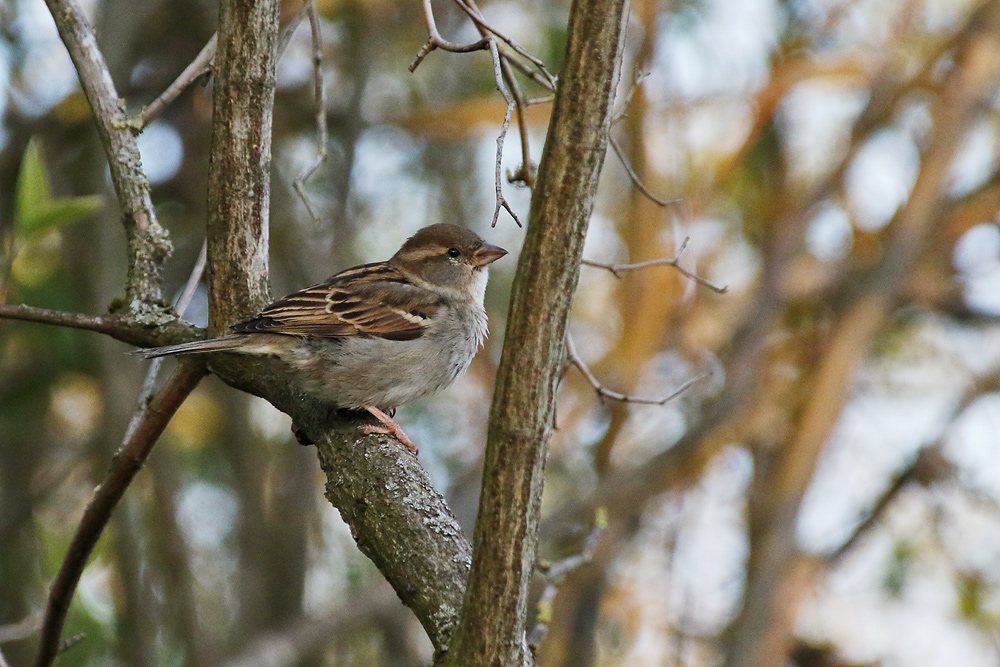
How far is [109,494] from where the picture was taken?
3178mm

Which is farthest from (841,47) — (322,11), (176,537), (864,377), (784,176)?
(176,537)

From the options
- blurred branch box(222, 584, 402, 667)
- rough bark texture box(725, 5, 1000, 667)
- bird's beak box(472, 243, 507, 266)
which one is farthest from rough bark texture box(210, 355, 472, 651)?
rough bark texture box(725, 5, 1000, 667)

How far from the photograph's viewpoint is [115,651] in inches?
240

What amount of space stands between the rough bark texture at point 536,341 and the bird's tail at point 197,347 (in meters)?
1.40

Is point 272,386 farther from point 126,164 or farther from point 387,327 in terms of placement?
point 387,327

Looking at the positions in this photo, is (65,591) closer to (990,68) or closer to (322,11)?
(322,11)

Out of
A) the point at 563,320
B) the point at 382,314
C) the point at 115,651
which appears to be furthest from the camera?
the point at 115,651

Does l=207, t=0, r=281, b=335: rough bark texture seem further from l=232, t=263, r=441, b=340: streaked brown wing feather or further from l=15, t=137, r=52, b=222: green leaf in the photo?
l=15, t=137, r=52, b=222: green leaf

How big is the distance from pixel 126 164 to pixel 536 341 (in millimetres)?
1845

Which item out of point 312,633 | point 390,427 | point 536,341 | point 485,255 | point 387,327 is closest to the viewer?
point 536,341

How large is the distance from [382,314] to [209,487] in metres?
4.15

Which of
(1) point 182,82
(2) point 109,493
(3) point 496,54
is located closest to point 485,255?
(1) point 182,82

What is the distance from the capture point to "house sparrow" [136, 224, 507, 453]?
3768 mm

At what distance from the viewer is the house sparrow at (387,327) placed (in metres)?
3.77
